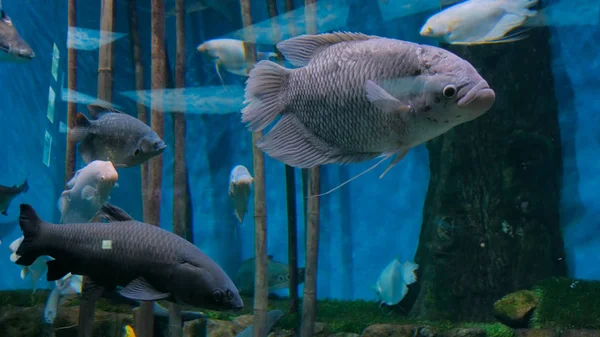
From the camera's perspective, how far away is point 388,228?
9102mm

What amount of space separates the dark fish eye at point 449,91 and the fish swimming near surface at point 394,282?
191 inches

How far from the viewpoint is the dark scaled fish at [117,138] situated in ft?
8.00

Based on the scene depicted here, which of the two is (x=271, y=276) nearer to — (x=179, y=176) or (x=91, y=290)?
(x=179, y=176)

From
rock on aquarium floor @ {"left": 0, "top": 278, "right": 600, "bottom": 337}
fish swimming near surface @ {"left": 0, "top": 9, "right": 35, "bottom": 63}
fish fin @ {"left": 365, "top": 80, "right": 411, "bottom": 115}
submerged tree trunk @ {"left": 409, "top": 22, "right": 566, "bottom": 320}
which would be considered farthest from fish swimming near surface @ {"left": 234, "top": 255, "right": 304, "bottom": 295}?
fish fin @ {"left": 365, "top": 80, "right": 411, "bottom": 115}

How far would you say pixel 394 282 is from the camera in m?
5.79

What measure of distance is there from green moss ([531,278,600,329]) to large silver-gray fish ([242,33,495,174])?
13.1 ft

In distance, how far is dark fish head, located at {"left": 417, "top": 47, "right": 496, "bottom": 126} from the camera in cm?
111

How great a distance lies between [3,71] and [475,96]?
11206 mm

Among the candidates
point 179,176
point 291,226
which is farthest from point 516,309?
point 179,176

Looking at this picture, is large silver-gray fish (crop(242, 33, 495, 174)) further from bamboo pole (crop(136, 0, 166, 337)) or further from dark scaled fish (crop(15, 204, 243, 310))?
bamboo pole (crop(136, 0, 166, 337))

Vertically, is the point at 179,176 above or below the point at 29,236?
above

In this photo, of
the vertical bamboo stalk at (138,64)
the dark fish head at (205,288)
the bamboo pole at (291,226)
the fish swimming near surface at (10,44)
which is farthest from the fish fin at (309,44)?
the bamboo pole at (291,226)

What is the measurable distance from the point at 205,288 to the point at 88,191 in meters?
1.33

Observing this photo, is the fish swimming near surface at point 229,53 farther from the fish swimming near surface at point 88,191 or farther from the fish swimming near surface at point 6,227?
the fish swimming near surface at point 6,227
